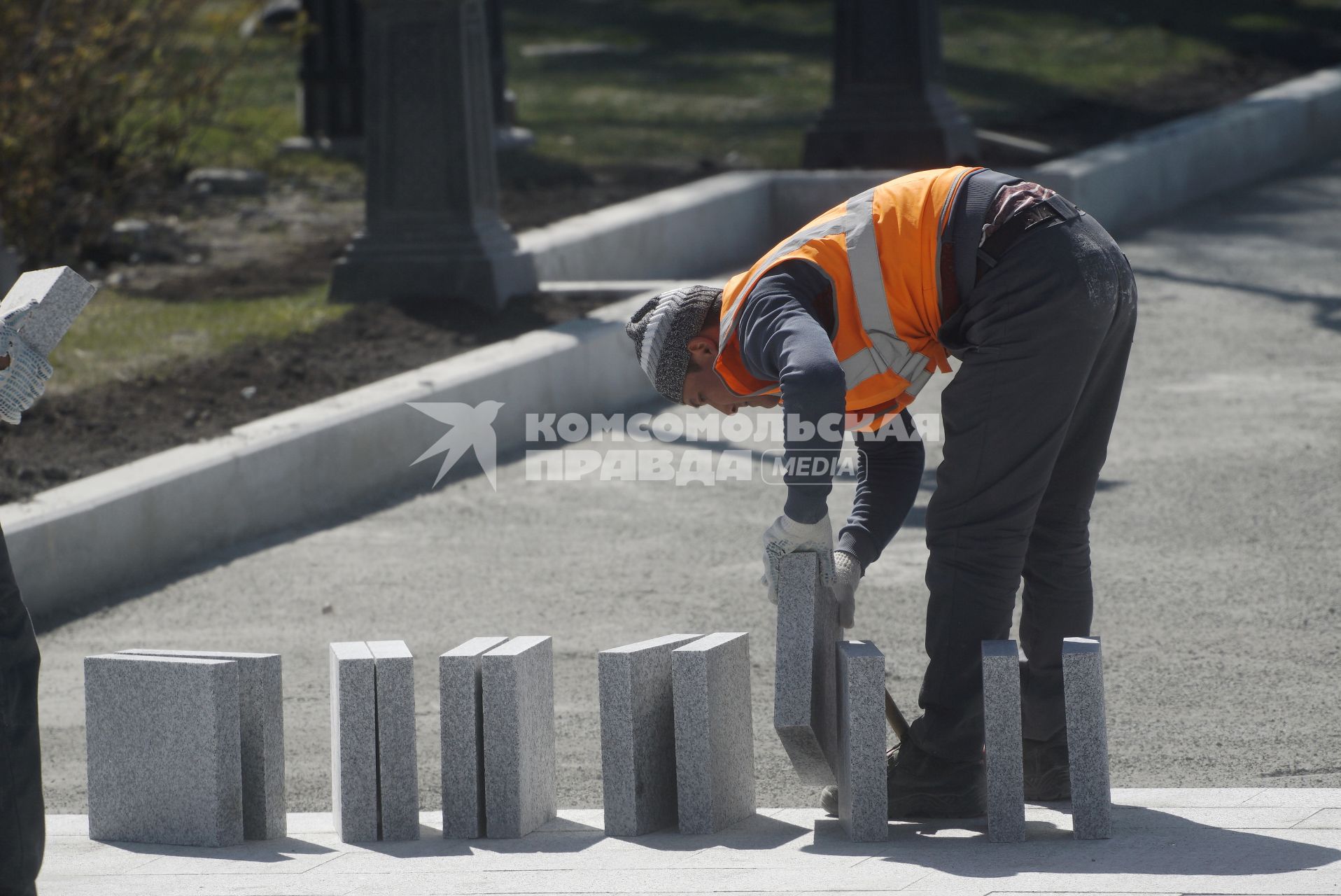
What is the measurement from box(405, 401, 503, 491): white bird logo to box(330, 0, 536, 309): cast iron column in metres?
1.77

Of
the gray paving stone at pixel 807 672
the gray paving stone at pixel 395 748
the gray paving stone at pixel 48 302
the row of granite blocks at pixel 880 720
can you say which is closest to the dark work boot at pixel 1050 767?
the row of granite blocks at pixel 880 720

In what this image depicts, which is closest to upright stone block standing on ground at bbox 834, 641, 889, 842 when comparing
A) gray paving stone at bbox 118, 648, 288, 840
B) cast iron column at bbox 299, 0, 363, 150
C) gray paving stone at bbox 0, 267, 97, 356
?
gray paving stone at bbox 118, 648, 288, 840

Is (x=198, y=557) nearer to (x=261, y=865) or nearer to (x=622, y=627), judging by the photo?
(x=622, y=627)

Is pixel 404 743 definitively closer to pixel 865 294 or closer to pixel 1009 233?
pixel 865 294

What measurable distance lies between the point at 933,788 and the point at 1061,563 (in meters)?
0.60

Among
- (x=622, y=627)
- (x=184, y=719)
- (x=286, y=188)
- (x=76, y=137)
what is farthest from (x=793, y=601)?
(x=286, y=188)

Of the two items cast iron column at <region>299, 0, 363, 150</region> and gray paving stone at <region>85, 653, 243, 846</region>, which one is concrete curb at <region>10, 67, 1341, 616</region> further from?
cast iron column at <region>299, 0, 363, 150</region>

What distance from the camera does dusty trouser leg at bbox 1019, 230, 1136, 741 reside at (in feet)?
13.2

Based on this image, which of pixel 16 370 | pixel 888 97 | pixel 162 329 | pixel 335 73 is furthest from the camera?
pixel 335 73

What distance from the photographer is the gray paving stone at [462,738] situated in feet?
13.0

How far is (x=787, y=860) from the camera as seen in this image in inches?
146

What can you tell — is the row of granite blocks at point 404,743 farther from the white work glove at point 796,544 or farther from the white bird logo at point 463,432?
the white bird logo at point 463,432

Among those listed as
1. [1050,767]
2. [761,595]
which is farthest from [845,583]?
[761,595]

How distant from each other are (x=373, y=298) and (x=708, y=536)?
371 cm
